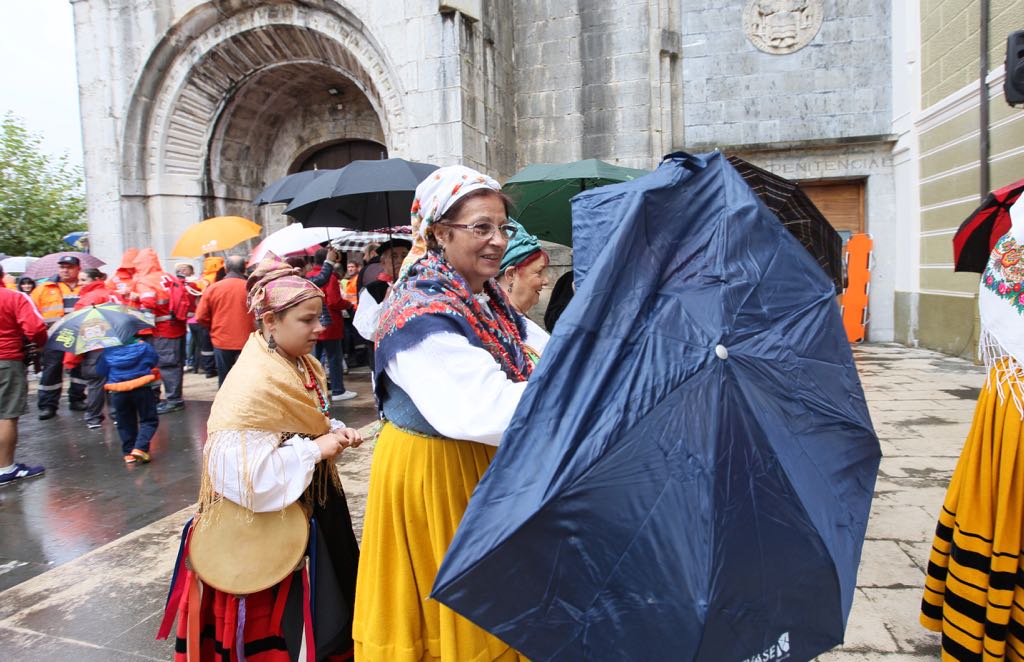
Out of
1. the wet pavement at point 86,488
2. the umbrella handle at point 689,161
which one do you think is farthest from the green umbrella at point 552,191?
the umbrella handle at point 689,161

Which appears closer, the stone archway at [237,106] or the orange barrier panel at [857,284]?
the stone archway at [237,106]

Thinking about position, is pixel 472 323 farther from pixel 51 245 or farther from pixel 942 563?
pixel 51 245

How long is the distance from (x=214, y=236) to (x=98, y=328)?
329 centimetres

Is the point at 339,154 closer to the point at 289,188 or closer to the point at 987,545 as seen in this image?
the point at 289,188

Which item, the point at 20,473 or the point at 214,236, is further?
the point at 214,236

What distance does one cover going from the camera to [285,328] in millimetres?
2229

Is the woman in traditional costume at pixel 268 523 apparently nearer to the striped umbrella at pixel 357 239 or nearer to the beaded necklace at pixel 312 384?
the beaded necklace at pixel 312 384

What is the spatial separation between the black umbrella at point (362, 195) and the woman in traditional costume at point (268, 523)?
312 centimetres

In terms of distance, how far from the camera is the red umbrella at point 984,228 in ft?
8.90

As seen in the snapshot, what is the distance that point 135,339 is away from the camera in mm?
5656

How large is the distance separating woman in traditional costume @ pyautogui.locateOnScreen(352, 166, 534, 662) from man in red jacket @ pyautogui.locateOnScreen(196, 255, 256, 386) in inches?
228

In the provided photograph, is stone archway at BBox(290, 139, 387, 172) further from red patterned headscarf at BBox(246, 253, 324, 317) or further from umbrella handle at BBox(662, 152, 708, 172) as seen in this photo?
umbrella handle at BBox(662, 152, 708, 172)

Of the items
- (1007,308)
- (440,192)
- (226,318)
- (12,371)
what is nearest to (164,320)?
(226,318)

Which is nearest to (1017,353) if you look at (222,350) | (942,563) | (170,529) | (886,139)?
(942,563)
